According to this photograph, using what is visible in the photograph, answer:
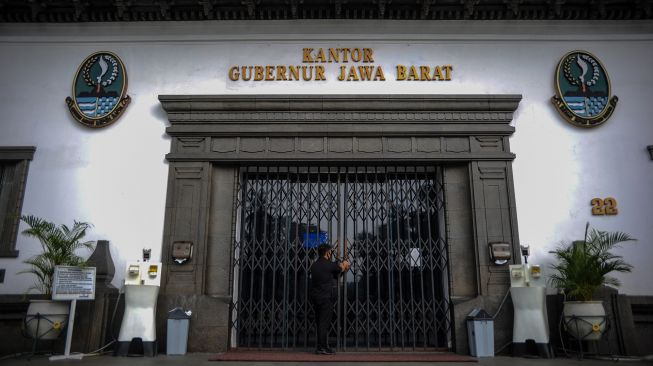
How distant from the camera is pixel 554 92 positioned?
9.03m

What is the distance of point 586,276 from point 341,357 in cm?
386

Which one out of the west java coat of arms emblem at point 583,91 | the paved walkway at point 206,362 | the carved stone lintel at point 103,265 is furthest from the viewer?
the west java coat of arms emblem at point 583,91

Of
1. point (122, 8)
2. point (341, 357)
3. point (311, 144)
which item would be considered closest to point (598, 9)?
point (311, 144)

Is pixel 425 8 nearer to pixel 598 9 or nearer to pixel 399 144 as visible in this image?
pixel 399 144

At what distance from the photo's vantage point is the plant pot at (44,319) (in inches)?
285

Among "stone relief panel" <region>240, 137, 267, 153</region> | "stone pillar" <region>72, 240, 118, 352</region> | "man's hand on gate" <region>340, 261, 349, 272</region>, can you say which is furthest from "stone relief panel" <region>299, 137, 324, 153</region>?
"stone pillar" <region>72, 240, 118, 352</region>

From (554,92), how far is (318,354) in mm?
6263

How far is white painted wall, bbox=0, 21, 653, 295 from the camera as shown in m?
8.54

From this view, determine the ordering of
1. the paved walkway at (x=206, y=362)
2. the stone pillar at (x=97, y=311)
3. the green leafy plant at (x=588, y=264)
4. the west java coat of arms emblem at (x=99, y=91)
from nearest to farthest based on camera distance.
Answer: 1. the paved walkway at (x=206, y=362)
2. the green leafy plant at (x=588, y=264)
3. the stone pillar at (x=97, y=311)
4. the west java coat of arms emblem at (x=99, y=91)

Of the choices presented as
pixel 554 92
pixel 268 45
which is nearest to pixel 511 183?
pixel 554 92

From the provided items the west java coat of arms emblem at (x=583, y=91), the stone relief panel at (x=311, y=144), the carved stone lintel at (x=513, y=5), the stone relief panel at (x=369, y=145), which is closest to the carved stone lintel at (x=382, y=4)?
the carved stone lintel at (x=513, y=5)

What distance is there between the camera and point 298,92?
909 centimetres

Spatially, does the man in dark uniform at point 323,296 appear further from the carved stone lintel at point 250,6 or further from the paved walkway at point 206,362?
the carved stone lintel at point 250,6

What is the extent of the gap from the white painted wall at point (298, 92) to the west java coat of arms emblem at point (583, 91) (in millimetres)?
154
